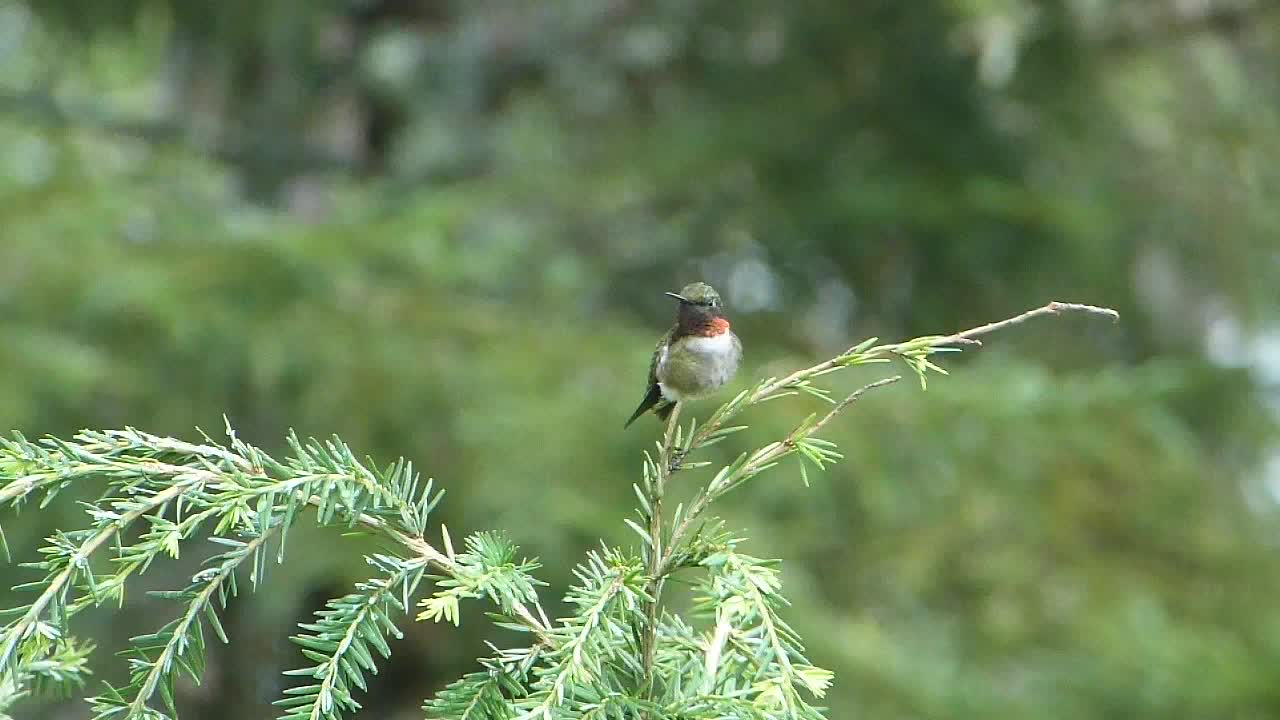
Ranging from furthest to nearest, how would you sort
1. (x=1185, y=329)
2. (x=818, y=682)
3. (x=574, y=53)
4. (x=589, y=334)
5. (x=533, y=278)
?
(x=1185, y=329) → (x=574, y=53) → (x=533, y=278) → (x=589, y=334) → (x=818, y=682)

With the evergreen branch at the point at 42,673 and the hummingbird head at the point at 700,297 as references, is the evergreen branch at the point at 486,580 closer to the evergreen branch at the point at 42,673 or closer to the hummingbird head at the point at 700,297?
the evergreen branch at the point at 42,673

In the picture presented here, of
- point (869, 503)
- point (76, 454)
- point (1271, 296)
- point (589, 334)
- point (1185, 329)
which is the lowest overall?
point (76, 454)

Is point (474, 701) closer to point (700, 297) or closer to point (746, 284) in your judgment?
point (700, 297)

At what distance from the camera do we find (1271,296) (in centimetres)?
492

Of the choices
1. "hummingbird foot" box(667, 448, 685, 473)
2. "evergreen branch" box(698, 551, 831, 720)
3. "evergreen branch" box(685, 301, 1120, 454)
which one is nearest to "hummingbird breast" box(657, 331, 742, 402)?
"hummingbird foot" box(667, 448, 685, 473)

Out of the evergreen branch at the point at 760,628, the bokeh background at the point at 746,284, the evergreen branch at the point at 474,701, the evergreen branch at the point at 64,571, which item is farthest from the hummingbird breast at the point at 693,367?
the bokeh background at the point at 746,284

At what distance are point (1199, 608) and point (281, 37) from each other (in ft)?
12.2

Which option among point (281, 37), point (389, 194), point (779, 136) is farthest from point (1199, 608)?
point (281, 37)

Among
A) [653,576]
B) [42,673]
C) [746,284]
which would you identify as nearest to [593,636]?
[653,576]

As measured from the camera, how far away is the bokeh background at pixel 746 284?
3256 mm

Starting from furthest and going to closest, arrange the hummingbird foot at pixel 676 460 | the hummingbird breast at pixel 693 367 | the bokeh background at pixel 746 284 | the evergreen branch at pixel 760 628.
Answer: the bokeh background at pixel 746 284, the hummingbird breast at pixel 693 367, the hummingbird foot at pixel 676 460, the evergreen branch at pixel 760 628

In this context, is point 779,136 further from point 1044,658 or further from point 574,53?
point 1044,658

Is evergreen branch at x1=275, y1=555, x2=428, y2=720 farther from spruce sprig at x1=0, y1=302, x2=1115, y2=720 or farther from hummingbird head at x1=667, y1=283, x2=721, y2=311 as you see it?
hummingbird head at x1=667, y1=283, x2=721, y2=311

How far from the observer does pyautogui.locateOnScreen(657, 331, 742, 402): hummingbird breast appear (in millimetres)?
1475
